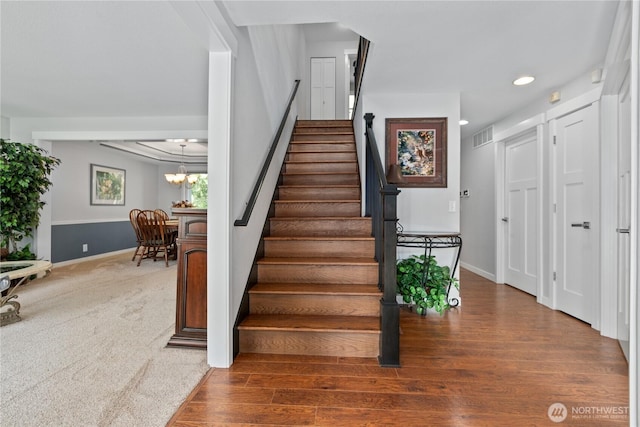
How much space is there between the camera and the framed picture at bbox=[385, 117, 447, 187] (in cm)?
304

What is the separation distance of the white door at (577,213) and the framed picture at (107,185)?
7522 millimetres

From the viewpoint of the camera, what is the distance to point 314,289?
2.21 meters

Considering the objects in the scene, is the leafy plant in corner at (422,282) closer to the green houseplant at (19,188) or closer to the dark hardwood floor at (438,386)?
the dark hardwood floor at (438,386)

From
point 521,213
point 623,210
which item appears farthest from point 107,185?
point 623,210

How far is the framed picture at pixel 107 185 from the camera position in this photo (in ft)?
18.9

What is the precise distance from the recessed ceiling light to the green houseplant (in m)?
5.78

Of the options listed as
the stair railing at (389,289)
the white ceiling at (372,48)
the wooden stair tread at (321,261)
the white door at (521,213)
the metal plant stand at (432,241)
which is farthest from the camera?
the white door at (521,213)

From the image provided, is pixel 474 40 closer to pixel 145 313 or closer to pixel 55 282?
pixel 145 313

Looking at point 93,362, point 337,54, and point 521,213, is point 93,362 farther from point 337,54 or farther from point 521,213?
point 337,54

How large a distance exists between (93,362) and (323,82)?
19.9 ft

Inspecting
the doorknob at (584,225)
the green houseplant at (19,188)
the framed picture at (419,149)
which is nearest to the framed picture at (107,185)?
the green houseplant at (19,188)

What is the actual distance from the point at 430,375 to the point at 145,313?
2580 millimetres

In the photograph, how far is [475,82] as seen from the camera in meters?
2.73

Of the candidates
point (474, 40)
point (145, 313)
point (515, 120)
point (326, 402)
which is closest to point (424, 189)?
point (474, 40)
